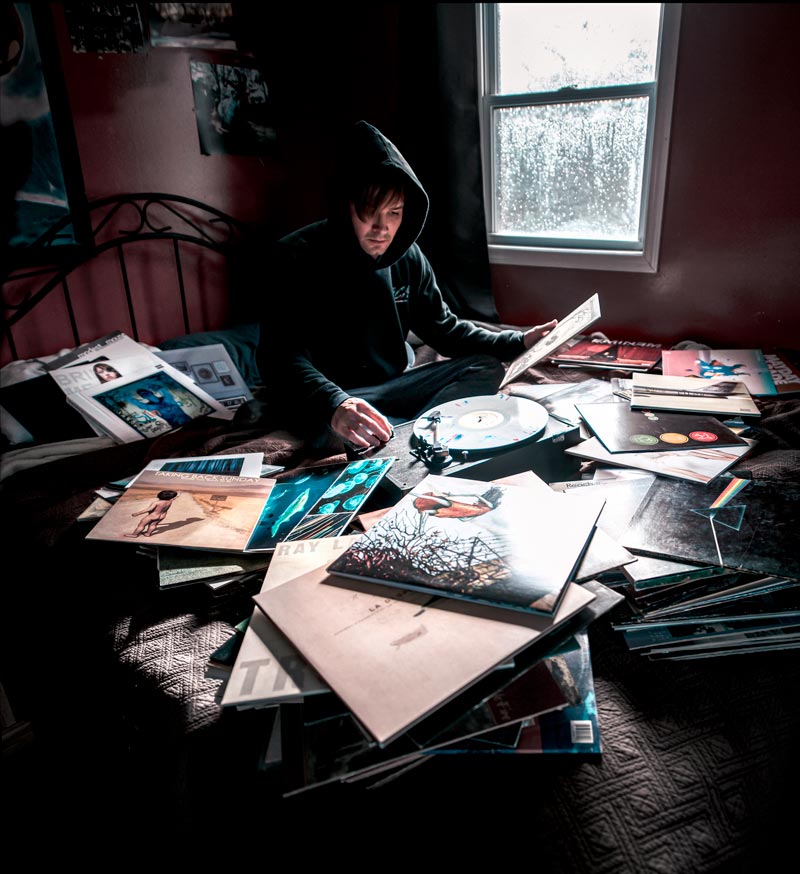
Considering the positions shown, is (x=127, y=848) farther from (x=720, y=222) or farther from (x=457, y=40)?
(x=457, y=40)

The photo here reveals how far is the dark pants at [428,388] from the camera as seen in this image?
164 centimetres

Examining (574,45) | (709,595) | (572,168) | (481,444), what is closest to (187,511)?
(481,444)

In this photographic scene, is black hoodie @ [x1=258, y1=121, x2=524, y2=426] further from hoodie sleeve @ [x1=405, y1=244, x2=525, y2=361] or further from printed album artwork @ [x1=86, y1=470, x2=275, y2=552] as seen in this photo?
printed album artwork @ [x1=86, y1=470, x2=275, y2=552]

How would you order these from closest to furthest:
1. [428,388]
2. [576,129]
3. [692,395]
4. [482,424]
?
[482,424], [692,395], [428,388], [576,129]

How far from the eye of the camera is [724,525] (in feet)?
3.05

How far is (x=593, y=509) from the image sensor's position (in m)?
0.86

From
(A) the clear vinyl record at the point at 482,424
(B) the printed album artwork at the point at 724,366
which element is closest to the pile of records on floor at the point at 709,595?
(A) the clear vinyl record at the point at 482,424

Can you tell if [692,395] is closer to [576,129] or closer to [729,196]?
[729,196]

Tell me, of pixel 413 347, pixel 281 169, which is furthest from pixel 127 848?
pixel 281 169

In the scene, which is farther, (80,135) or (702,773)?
(80,135)

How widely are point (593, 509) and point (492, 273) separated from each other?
187cm

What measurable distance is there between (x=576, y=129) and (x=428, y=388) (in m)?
1.26

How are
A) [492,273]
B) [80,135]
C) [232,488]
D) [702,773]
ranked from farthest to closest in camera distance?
[492,273]
[80,135]
[232,488]
[702,773]

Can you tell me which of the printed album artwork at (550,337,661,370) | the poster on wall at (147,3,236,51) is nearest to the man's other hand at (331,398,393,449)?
the printed album artwork at (550,337,661,370)
